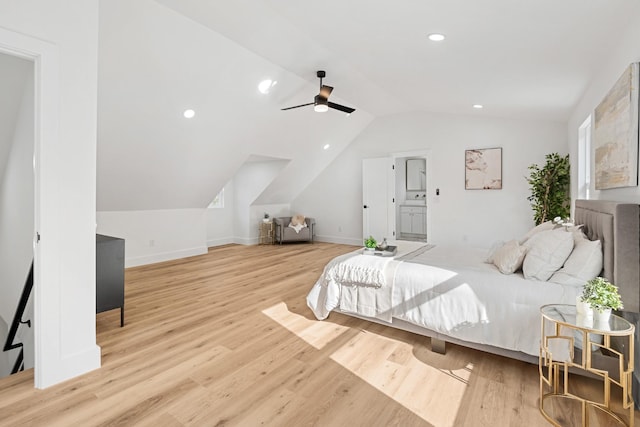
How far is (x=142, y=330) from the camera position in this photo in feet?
10.0

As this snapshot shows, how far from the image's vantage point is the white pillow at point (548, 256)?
2406mm

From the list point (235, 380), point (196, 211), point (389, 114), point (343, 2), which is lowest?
point (235, 380)

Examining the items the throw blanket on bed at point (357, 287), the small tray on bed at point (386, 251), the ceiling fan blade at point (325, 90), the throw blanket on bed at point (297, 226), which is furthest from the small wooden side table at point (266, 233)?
the throw blanket on bed at point (357, 287)

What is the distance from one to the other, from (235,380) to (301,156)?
5639 millimetres

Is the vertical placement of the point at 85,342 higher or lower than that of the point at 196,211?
lower

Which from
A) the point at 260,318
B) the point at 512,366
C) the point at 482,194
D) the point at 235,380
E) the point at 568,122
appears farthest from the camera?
the point at 482,194

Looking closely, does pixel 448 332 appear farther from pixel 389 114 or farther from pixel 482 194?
pixel 389 114

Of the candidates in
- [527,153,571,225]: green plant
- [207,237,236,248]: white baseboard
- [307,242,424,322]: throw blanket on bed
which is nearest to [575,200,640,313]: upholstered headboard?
[307,242,424,322]: throw blanket on bed

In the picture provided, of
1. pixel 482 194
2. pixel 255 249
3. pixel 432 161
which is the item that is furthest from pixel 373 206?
pixel 255 249

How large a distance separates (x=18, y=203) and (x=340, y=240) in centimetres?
598

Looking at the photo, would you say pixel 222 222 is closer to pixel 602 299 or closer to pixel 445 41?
pixel 445 41

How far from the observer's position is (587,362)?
5.80ft

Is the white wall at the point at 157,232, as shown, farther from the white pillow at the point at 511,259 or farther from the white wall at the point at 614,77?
the white wall at the point at 614,77

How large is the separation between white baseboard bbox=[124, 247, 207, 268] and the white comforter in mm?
3946
